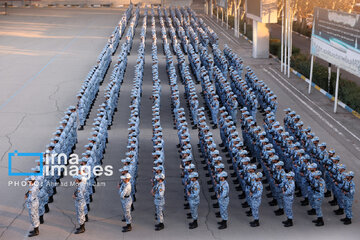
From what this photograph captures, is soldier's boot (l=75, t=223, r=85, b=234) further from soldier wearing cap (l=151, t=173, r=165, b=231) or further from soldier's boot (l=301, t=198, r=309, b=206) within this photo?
soldier's boot (l=301, t=198, r=309, b=206)

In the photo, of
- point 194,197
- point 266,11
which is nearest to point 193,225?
point 194,197

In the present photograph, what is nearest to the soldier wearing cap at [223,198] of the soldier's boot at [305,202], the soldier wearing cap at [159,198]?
the soldier wearing cap at [159,198]

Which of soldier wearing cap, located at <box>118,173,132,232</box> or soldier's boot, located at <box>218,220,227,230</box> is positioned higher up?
soldier wearing cap, located at <box>118,173,132,232</box>

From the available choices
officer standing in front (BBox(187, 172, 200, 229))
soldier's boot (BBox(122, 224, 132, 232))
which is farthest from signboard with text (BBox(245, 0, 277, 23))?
soldier's boot (BBox(122, 224, 132, 232))

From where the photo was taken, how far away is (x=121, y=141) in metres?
15.5

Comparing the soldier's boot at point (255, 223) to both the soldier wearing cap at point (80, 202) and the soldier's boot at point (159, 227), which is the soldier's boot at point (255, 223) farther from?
the soldier wearing cap at point (80, 202)

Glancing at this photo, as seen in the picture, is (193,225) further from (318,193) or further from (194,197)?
(318,193)

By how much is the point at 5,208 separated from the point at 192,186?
173 inches

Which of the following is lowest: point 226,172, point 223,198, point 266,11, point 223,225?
point 223,225

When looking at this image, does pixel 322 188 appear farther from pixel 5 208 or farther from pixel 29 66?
pixel 29 66

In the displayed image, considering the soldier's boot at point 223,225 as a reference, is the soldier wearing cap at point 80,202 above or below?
above

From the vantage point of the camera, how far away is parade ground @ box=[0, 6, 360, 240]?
10.6 m

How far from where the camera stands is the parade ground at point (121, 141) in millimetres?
10609

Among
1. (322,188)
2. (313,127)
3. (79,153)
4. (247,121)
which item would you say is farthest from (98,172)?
(313,127)
